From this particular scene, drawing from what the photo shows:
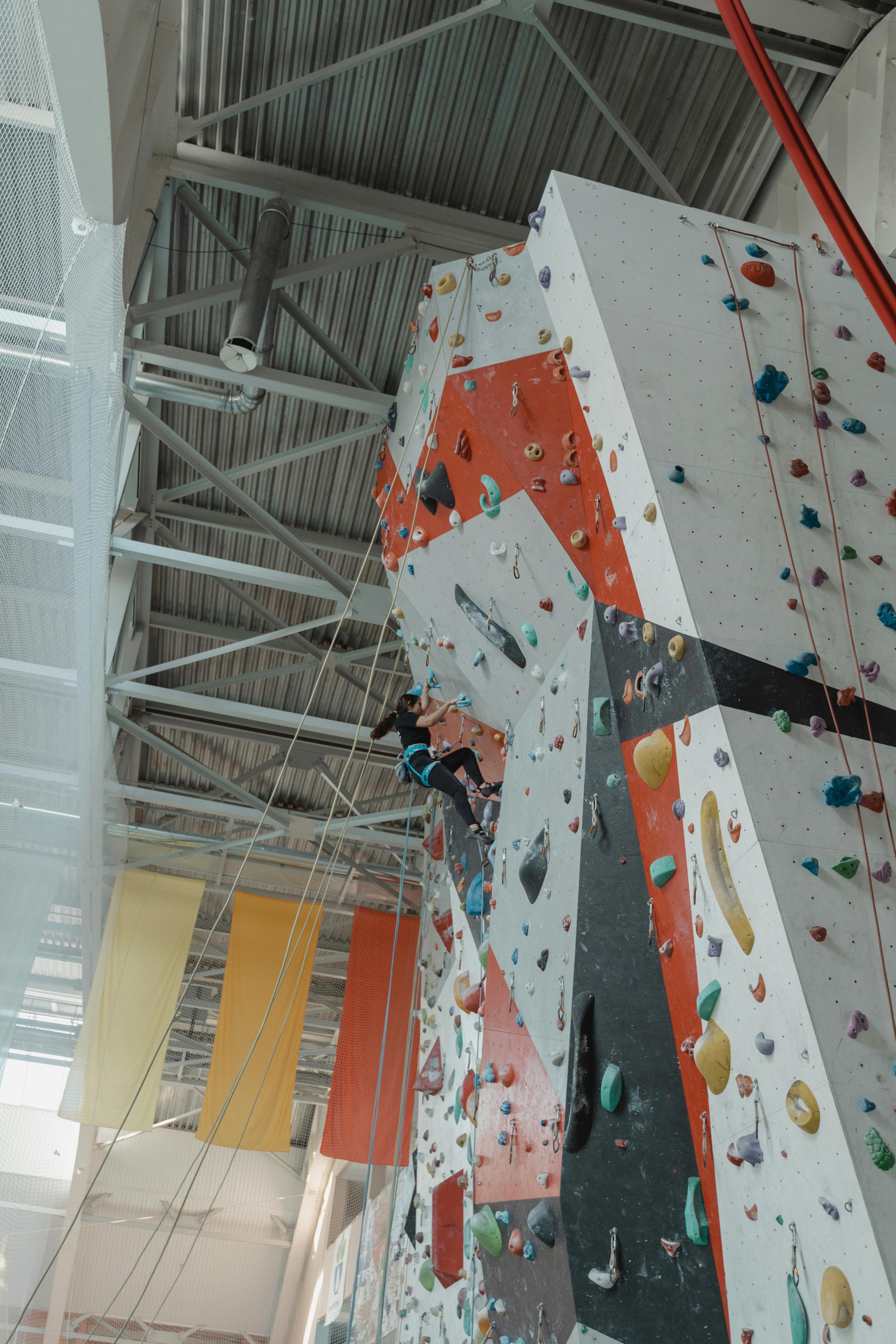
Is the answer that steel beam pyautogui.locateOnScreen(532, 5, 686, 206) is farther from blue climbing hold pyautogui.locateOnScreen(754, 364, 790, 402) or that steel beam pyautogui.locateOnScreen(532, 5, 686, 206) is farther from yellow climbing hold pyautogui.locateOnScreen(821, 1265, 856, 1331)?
yellow climbing hold pyautogui.locateOnScreen(821, 1265, 856, 1331)

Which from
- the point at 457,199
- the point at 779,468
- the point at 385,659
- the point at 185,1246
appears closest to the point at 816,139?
the point at 457,199

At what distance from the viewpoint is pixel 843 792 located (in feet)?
9.56

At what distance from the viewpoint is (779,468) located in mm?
3539

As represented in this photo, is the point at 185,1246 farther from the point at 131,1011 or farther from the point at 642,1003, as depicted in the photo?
the point at 642,1003

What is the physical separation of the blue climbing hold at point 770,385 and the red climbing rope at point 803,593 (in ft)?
0.06

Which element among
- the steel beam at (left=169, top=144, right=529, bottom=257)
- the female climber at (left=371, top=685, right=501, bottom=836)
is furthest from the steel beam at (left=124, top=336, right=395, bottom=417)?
the female climber at (left=371, top=685, right=501, bottom=836)

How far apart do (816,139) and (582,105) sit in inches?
54.9

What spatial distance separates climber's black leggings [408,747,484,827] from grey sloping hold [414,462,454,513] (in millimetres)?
1247

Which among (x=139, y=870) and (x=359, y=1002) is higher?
(x=139, y=870)

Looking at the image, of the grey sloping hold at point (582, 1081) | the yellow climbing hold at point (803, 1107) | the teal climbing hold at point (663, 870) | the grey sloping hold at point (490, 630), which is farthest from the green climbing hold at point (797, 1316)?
the grey sloping hold at point (490, 630)

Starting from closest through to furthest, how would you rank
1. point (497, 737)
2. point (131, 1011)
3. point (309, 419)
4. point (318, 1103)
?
point (497, 737), point (309, 419), point (131, 1011), point (318, 1103)

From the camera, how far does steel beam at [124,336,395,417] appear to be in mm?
6488

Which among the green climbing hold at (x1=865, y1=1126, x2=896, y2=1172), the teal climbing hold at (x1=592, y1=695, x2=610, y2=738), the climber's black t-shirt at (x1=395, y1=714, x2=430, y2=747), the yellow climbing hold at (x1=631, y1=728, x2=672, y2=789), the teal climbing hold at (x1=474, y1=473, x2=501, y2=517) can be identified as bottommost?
the green climbing hold at (x1=865, y1=1126, x2=896, y2=1172)

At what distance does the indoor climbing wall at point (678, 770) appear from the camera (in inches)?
105
